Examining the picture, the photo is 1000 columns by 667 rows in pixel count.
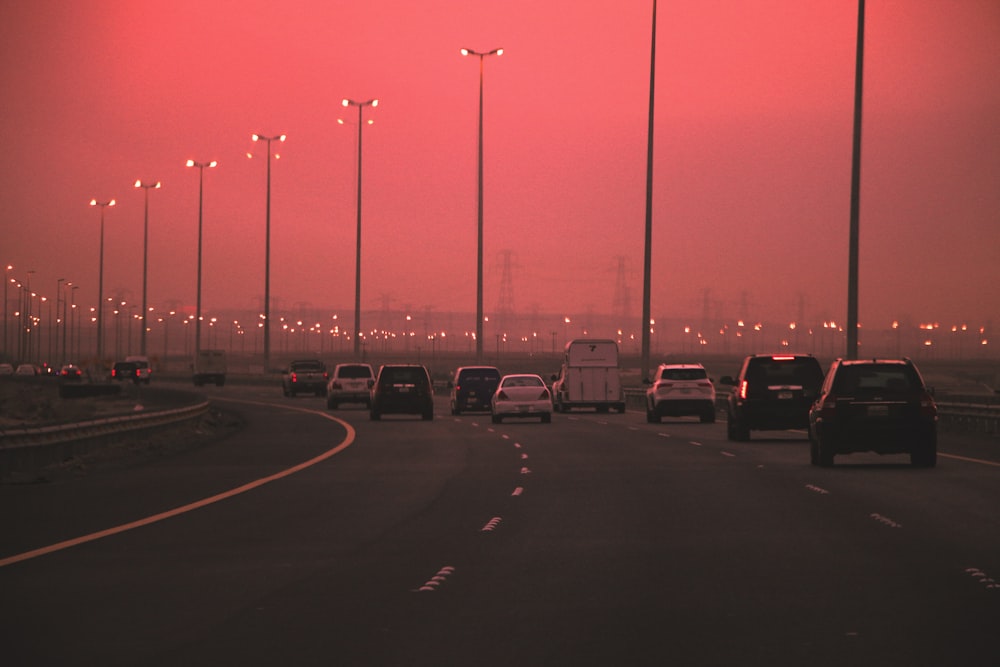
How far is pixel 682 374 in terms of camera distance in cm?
5112

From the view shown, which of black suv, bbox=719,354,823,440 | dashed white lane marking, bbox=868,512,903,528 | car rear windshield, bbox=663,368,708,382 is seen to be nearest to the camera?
dashed white lane marking, bbox=868,512,903,528

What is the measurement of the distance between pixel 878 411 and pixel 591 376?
107ft

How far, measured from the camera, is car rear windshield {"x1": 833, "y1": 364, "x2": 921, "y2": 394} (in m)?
28.1

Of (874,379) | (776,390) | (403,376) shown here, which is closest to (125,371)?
(403,376)

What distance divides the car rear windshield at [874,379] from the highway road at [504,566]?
1.38 meters

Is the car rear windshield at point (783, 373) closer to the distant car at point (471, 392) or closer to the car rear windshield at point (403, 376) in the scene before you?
the car rear windshield at point (403, 376)

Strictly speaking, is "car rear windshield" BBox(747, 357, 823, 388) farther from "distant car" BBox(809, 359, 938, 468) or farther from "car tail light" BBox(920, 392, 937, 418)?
"car tail light" BBox(920, 392, 937, 418)

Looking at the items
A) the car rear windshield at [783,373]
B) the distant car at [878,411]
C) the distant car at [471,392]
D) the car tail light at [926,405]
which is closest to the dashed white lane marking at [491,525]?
the distant car at [878,411]

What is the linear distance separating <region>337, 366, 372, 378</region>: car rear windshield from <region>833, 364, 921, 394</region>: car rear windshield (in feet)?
128

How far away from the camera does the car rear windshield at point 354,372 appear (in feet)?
216

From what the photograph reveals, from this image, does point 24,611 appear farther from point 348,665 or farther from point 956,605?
point 956,605

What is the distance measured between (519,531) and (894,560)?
423cm

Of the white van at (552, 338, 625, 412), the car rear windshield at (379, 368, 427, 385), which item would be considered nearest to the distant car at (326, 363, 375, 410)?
the white van at (552, 338, 625, 412)

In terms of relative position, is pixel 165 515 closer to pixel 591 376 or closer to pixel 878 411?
pixel 878 411
